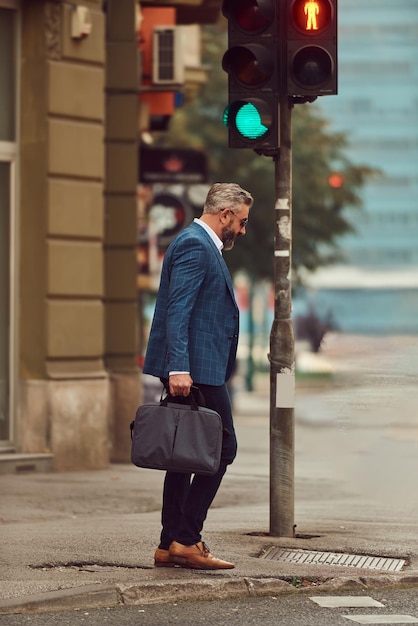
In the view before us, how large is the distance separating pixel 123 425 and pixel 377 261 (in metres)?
157

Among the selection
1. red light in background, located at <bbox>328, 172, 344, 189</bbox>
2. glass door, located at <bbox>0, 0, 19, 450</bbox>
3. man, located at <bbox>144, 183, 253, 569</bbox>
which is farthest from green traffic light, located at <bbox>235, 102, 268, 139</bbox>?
red light in background, located at <bbox>328, 172, 344, 189</bbox>

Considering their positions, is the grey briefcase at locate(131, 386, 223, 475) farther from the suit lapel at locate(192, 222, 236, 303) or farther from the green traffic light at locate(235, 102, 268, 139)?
the green traffic light at locate(235, 102, 268, 139)

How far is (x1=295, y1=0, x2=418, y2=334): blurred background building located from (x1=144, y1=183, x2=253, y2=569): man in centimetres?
16058

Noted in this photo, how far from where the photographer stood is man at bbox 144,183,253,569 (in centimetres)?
770

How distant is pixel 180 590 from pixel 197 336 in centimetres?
125

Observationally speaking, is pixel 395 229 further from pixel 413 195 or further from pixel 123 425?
pixel 123 425

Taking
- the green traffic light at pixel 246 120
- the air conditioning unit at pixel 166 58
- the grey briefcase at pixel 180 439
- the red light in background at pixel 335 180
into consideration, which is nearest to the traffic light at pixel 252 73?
the green traffic light at pixel 246 120

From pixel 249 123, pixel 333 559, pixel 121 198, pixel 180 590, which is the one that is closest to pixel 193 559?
pixel 180 590

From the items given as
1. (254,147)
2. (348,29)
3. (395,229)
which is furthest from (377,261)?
(254,147)

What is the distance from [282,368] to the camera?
29.9ft

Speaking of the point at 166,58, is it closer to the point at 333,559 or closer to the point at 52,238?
the point at 52,238

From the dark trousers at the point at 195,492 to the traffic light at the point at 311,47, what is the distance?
2029mm

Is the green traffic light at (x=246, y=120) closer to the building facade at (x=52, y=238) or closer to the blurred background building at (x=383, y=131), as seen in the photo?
the building facade at (x=52, y=238)

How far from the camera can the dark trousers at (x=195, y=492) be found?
7.83 m
